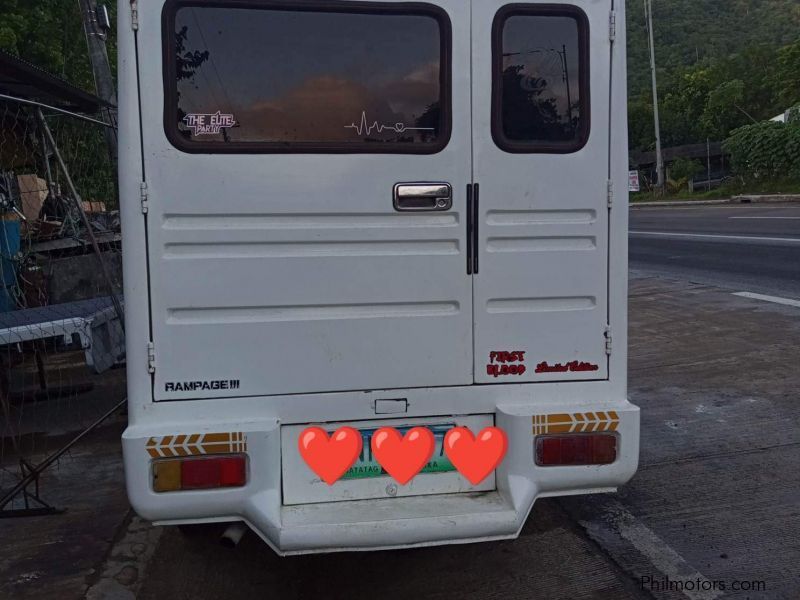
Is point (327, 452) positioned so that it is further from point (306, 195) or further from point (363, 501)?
point (306, 195)

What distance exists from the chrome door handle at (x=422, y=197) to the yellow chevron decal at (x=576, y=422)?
40.3 inches

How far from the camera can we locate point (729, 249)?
17078 millimetres

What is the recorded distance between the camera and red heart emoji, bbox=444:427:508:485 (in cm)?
368

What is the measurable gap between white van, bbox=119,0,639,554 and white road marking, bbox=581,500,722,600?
0.65 meters

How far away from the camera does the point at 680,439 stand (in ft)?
19.5

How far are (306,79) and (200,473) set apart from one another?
1.72 metres

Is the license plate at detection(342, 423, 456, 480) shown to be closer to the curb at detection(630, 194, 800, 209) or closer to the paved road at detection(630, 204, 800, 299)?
the paved road at detection(630, 204, 800, 299)

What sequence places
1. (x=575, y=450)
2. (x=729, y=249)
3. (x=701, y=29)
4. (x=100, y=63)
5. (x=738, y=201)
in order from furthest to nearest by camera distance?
(x=701, y=29) → (x=738, y=201) → (x=729, y=249) → (x=100, y=63) → (x=575, y=450)

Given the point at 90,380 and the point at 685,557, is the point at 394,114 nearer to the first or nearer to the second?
the point at 685,557

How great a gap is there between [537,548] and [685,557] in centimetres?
74

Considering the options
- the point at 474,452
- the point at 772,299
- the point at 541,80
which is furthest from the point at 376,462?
the point at 772,299

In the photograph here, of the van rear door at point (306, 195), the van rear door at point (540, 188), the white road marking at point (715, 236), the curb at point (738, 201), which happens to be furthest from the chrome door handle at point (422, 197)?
the curb at point (738, 201)

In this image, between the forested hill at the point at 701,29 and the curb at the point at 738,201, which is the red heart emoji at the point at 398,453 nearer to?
the curb at the point at 738,201

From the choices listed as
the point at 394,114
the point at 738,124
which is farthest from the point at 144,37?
the point at 738,124
